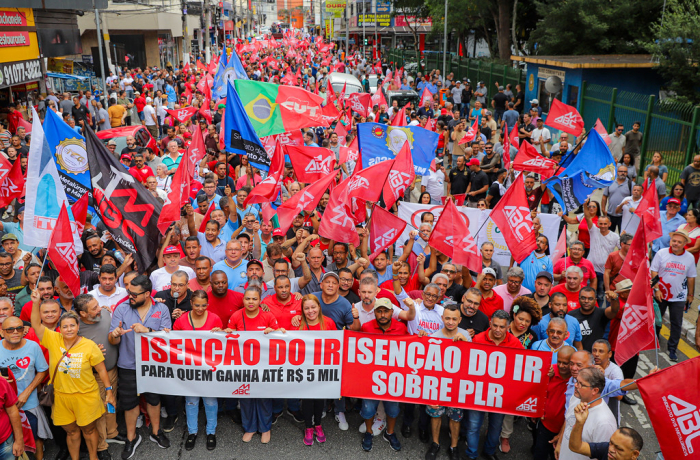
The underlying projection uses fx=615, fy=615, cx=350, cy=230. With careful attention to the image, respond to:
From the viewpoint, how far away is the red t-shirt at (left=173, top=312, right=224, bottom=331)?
5.88 metres

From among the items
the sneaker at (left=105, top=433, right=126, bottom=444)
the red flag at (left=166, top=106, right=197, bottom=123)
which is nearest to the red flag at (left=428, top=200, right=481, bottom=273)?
the sneaker at (left=105, top=433, right=126, bottom=444)

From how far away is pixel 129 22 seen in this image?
41312 millimetres

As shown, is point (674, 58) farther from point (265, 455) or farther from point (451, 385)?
point (265, 455)

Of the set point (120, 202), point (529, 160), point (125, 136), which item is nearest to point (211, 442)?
point (120, 202)

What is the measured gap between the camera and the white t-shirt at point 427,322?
6.08m

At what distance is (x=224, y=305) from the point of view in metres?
6.32

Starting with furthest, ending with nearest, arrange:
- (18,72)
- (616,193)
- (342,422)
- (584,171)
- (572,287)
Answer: (18,72) → (616,193) → (584,171) → (572,287) → (342,422)

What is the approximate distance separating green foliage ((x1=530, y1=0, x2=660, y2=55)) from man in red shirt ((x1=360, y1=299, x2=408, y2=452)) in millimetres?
19574

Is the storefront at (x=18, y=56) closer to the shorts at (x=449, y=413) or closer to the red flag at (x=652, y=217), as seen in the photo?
the shorts at (x=449, y=413)

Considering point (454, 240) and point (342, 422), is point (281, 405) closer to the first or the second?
point (342, 422)

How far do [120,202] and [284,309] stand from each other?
244cm

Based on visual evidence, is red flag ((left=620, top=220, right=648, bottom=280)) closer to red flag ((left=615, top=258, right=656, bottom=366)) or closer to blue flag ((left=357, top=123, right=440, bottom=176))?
red flag ((left=615, top=258, right=656, bottom=366))

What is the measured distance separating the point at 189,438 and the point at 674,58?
16.5 metres

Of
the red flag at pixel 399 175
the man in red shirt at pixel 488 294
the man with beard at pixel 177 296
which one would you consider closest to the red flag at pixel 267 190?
the red flag at pixel 399 175
